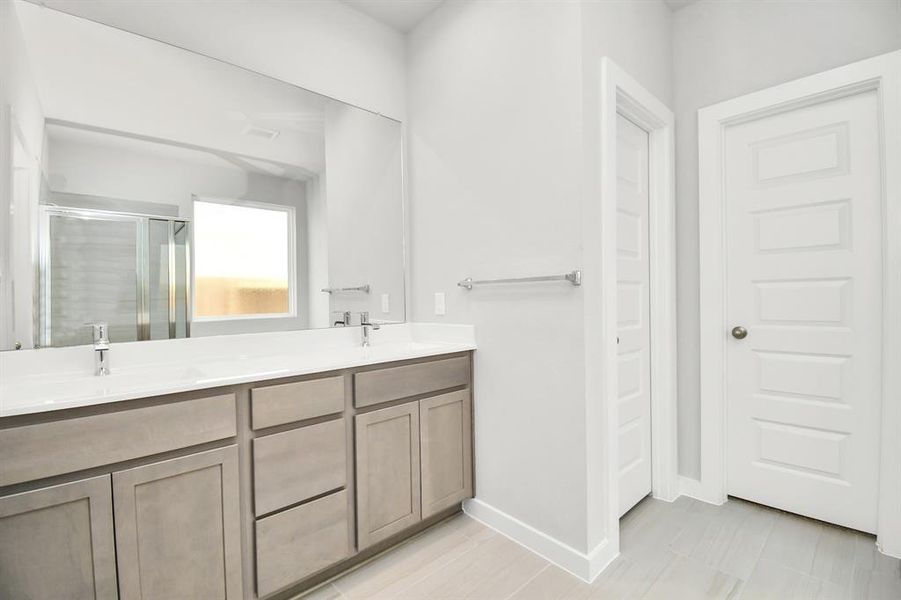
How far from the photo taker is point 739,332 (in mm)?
2215

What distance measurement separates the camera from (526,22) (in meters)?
1.87

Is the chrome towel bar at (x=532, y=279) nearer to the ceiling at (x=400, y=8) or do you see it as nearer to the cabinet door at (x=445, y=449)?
the cabinet door at (x=445, y=449)

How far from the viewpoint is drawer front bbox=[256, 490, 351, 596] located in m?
1.43

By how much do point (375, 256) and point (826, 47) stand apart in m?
2.38

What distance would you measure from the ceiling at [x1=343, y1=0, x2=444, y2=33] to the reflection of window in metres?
1.20

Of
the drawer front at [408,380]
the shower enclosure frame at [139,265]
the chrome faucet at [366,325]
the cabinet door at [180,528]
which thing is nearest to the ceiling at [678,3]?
the drawer front at [408,380]

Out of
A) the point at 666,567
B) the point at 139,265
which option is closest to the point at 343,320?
the point at 139,265

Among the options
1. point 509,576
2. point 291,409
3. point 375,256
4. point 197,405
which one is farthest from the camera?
point 375,256

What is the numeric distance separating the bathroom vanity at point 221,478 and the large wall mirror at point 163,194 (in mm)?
263

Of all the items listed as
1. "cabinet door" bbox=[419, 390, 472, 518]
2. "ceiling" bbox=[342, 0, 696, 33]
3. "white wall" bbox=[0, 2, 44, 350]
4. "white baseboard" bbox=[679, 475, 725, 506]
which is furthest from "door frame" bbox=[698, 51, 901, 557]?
"white wall" bbox=[0, 2, 44, 350]

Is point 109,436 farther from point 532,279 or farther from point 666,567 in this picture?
point 666,567

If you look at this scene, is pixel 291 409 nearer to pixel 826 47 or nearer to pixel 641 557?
pixel 641 557

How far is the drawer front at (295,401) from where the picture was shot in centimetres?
142

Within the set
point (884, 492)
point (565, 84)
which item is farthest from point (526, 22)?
point (884, 492)
